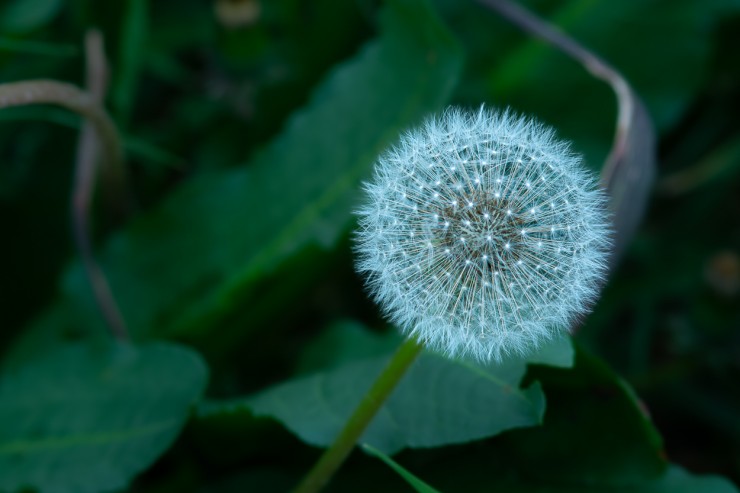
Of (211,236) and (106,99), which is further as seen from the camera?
(106,99)

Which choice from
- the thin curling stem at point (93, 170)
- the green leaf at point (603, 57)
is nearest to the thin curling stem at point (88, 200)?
the thin curling stem at point (93, 170)

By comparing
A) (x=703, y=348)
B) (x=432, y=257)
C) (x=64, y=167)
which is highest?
(x=703, y=348)

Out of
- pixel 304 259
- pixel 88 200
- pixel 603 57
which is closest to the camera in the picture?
pixel 304 259

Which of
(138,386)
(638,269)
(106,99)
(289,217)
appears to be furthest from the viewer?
(638,269)

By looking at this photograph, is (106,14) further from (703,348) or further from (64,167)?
(703,348)

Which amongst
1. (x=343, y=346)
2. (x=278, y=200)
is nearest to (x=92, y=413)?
(x=343, y=346)

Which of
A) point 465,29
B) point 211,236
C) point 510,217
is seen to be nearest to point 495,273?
point 510,217

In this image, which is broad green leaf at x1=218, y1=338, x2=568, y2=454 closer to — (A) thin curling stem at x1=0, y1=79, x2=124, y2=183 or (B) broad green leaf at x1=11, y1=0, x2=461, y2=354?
(B) broad green leaf at x1=11, y1=0, x2=461, y2=354

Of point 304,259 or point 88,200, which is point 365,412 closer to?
point 304,259
